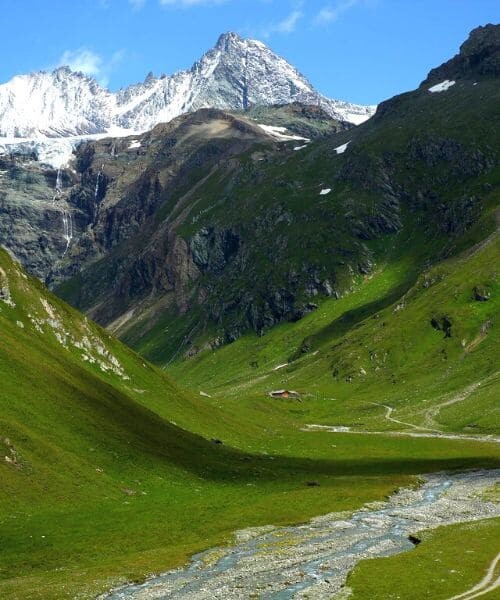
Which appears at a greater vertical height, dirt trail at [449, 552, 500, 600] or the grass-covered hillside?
the grass-covered hillside

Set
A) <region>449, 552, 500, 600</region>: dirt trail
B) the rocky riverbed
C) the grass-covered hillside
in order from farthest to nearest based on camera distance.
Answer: the grass-covered hillside
the rocky riverbed
<region>449, 552, 500, 600</region>: dirt trail

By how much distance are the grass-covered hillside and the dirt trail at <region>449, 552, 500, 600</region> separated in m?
26.9

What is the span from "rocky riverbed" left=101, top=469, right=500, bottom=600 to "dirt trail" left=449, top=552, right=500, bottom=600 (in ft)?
31.4

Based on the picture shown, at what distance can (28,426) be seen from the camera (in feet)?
319

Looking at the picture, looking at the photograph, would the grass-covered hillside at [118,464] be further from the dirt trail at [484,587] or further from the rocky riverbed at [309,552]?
the dirt trail at [484,587]

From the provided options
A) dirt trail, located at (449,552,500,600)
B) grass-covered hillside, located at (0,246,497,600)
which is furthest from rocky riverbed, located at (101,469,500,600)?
dirt trail, located at (449,552,500,600)

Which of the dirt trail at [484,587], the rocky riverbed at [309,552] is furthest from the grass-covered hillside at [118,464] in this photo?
the dirt trail at [484,587]

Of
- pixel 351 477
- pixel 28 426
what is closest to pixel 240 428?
pixel 351 477

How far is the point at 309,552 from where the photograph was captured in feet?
241

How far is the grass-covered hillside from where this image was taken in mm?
72125

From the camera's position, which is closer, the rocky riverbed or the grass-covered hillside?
the rocky riverbed

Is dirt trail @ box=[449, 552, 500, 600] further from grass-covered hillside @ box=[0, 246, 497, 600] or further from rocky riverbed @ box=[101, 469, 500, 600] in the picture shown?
grass-covered hillside @ box=[0, 246, 497, 600]

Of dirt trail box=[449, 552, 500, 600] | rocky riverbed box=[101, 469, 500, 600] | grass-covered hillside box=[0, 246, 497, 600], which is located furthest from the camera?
grass-covered hillside box=[0, 246, 497, 600]

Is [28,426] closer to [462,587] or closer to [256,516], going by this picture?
[256,516]
